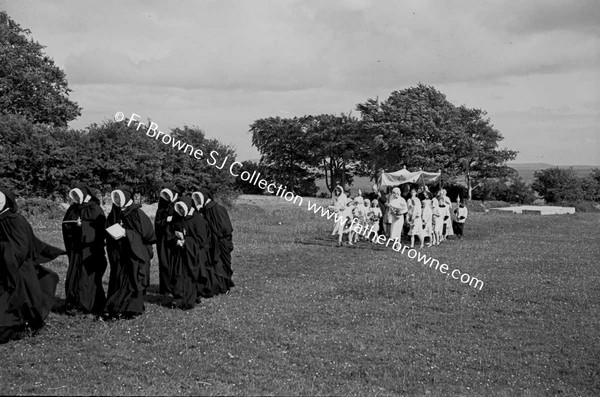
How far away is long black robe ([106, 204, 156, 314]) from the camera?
10.2m

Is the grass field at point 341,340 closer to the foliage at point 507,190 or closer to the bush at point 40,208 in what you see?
the bush at point 40,208

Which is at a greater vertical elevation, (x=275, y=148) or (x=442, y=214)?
(x=275, y=148)

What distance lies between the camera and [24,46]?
3862 cm

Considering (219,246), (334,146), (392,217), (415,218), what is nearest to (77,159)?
(392,217)

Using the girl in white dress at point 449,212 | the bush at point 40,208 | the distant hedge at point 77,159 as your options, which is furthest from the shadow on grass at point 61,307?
the distant hedge at point 77,159

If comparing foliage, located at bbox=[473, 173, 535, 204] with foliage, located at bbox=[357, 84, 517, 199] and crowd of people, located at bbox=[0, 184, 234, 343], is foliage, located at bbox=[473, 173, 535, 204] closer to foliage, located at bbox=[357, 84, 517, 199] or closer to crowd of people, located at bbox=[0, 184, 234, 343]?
foliage, located at bbox=[357, 84, 517, 199]

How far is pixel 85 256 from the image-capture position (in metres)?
10.7

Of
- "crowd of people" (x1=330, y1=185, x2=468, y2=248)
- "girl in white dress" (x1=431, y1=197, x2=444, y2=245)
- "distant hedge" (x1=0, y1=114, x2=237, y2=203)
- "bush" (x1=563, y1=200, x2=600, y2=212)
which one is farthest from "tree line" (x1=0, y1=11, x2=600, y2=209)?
"girl in white dress" (x1=431, y1=197, x2=444, y2=245)

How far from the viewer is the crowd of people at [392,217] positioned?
830 inches

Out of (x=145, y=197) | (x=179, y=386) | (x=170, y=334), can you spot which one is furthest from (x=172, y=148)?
(x=179, y=386)

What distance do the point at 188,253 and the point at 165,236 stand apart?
2.28 feet

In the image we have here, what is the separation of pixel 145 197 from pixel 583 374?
28006mm

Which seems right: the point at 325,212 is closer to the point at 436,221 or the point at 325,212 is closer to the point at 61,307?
the point at 436,221

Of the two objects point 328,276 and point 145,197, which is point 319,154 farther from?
point 328,276
